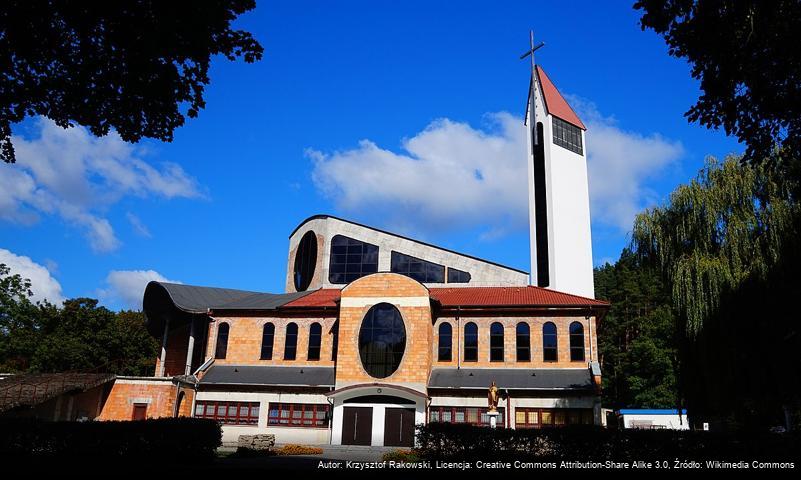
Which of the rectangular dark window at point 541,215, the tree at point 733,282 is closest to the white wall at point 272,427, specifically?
the tree at point 733,282

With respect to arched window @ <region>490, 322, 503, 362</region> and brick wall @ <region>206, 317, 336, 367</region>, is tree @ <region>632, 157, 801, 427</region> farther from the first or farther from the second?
brick wall @ <region>206, 317, 336, 367</region>

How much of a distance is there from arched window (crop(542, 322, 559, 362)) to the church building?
50 millimetres

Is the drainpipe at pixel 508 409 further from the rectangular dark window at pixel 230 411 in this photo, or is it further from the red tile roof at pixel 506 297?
the rectangular dark window at pixel 230 411

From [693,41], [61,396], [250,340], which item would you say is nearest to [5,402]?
[61,396]

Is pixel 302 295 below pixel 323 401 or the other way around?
the other way around

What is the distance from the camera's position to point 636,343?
49.2 m

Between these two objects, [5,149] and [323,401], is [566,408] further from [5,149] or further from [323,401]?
[5,149]

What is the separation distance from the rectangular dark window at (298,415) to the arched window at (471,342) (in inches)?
297

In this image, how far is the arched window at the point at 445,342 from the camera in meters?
30.8

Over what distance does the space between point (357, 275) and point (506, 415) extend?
13.9 meters

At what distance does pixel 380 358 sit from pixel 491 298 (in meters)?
7.16

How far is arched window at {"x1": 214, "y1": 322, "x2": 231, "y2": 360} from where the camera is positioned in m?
32.9

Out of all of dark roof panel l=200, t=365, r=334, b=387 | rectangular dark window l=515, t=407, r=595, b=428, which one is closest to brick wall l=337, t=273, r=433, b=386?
dark roof panel l=200, t=365, r=334, b=387

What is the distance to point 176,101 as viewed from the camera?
13359mm
